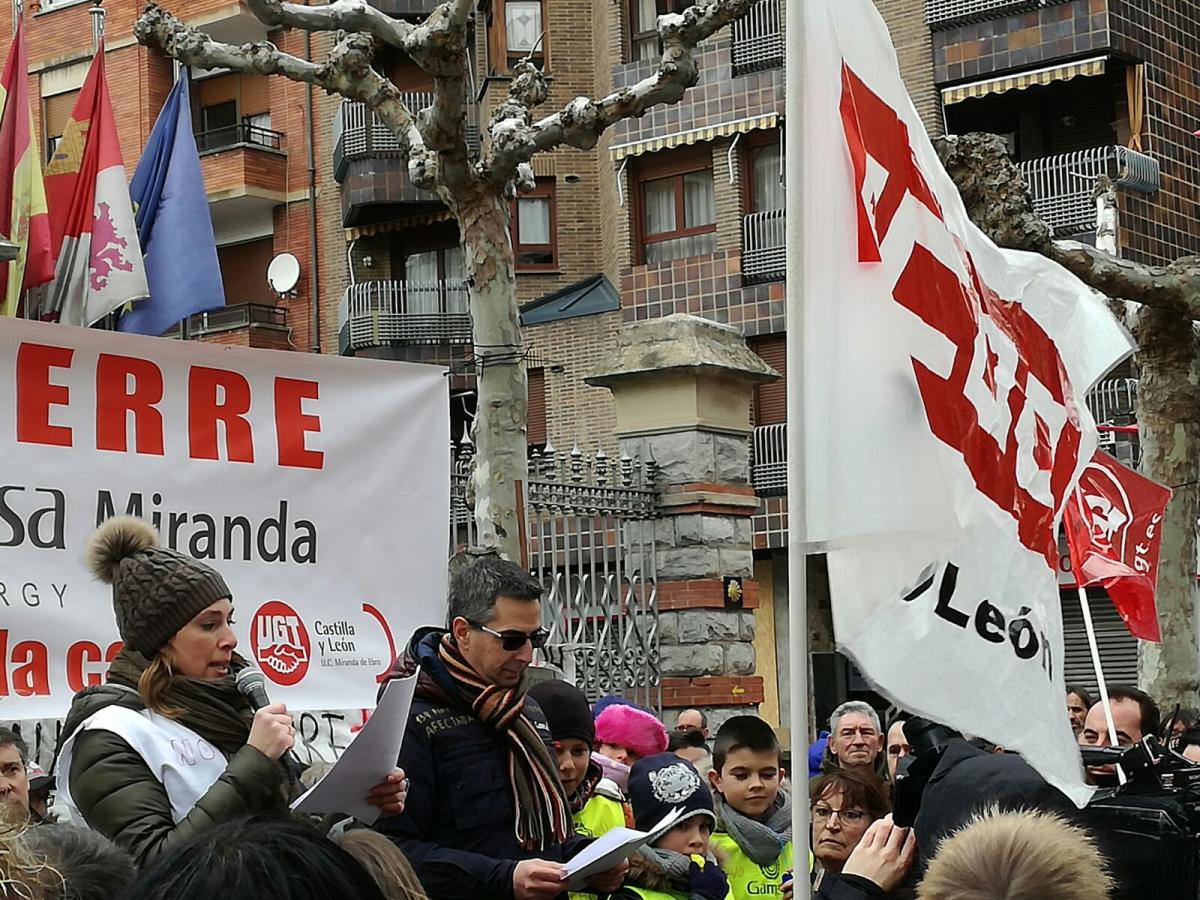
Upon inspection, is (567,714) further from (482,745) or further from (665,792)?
(482,745)

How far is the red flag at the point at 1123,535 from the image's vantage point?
10766 mm

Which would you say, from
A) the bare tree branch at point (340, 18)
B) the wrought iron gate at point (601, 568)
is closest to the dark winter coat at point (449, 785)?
the bare tree branch at point (340, 18)

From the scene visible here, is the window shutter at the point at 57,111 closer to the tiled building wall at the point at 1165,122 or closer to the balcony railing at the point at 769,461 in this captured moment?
the balcony railing at the point at 769,461

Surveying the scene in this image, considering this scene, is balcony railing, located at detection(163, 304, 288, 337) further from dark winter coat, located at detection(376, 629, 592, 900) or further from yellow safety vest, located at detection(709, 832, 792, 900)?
dark winter coat, located at detection(376, 629, 592, 900)

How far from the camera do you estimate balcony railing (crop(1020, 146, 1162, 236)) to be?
76.4 ft

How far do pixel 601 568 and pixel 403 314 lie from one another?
58.1 ft

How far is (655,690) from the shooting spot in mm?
11930

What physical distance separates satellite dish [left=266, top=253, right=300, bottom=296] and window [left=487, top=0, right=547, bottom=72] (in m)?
4.43

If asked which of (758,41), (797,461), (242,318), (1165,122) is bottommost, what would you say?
(797,461)

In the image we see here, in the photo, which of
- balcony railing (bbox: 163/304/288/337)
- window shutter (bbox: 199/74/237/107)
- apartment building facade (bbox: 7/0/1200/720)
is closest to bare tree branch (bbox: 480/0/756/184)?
apartment building facade (bbox: 7/0/1200/720)

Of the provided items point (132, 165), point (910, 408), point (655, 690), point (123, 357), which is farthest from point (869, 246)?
point (132, 165)

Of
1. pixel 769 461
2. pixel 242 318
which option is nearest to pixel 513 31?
pixel 242 318

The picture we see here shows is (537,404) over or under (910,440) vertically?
over

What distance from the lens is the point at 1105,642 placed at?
77.8ft
